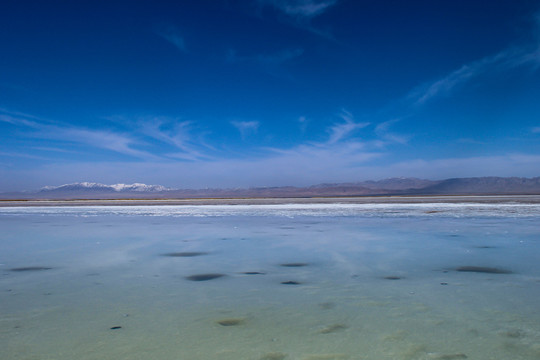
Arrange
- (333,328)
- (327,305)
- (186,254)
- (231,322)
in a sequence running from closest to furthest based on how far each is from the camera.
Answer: (333,328) < (231,322) < (327,305) < (186,254)

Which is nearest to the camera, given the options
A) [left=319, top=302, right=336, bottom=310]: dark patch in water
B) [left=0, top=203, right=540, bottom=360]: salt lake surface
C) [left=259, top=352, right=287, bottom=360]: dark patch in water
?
[left=259, top=352, right=287, bottom=360]: dark patch in water

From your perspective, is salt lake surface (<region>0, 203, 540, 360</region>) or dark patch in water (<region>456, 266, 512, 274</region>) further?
dark patch in water (<region>456, 266, 512, 274</region>)

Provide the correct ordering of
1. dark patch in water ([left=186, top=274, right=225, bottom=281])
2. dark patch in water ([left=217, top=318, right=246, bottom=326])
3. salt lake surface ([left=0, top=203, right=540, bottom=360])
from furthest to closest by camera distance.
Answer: dark patch in water ([left=186, top=274, right=225, bottom=281]) < dark patch in water ([left=217, top=318, right=246, bottom=326]) < salt lake surface ([left=0, top=203, right=540, bottom=360])

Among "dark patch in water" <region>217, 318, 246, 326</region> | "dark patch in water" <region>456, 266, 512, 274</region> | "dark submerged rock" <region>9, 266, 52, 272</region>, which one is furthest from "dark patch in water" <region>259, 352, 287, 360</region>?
"dark submerged rock" <region>9, 266, 52, 272</region>

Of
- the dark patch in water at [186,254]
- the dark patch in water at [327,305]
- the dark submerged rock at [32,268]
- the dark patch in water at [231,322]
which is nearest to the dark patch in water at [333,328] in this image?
the dark patch in water at [327,305]

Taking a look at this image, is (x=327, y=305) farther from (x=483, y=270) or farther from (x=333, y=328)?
(x=483, y=270)

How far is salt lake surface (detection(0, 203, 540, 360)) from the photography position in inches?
99.8

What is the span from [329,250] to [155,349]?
15.0 ft

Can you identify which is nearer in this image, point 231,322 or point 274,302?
point 231,322

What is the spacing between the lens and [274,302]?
3602 mm

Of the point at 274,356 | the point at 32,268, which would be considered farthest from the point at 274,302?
the point at 32,268

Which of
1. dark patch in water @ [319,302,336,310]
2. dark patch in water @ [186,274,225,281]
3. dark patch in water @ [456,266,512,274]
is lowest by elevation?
dark patch in water @ [456,266,512,274]

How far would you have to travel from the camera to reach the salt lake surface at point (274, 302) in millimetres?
2535

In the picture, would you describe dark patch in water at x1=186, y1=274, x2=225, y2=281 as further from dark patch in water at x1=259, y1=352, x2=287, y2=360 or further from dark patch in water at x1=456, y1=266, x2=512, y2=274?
dark patch in water at x1=456, y1=266, x2=512, y2=274
